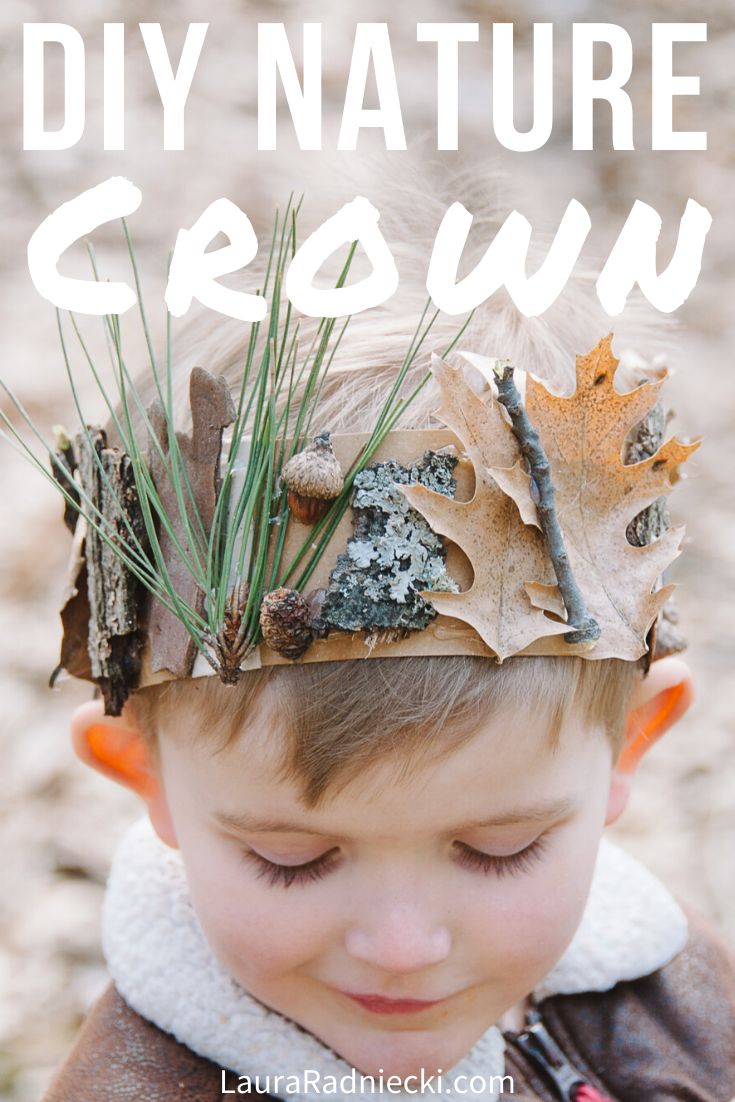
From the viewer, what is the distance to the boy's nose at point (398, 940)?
114 cm

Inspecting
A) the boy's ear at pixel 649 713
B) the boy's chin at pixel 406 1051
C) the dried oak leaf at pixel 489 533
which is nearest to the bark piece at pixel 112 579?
the dried oak leaf at pixel 489 533

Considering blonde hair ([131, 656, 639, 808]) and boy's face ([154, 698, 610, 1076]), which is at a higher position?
blonde hair ([131, 656, 639, 808])

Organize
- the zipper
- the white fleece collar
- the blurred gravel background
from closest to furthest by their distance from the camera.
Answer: the white fleece collar, the zipper, the blurred gravel background

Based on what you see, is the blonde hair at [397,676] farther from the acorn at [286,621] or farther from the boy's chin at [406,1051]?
the boy's chin at [406,1051]

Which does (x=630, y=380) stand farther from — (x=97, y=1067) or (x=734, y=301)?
(x=734, y=301)

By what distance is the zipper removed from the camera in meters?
1.54

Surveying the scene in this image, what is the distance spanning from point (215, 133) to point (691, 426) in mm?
1604

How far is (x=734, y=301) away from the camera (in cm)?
378

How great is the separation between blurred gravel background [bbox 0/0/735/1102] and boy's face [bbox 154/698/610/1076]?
65cm

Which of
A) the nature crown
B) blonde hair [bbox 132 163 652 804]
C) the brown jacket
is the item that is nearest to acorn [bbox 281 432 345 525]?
the nature crown

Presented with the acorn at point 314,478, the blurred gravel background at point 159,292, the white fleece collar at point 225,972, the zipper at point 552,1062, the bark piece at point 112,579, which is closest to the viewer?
the acorn at point 314,478

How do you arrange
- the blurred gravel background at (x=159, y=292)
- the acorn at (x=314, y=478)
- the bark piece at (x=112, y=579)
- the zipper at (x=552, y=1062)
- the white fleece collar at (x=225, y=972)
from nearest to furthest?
the acorn at (x=314, y=478) < the bark piece at (x=112, y=579) < the white fleece collar at (x=225, y=972) < the zipper at (x=552, y=1062) < the blurred gravel background at (x=159, y=292)

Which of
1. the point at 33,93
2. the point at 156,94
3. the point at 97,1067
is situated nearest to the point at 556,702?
the point at 97,1067

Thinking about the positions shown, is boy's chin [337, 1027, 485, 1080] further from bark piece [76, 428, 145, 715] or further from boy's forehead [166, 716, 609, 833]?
bark piece [76, 428, 145, 715]
